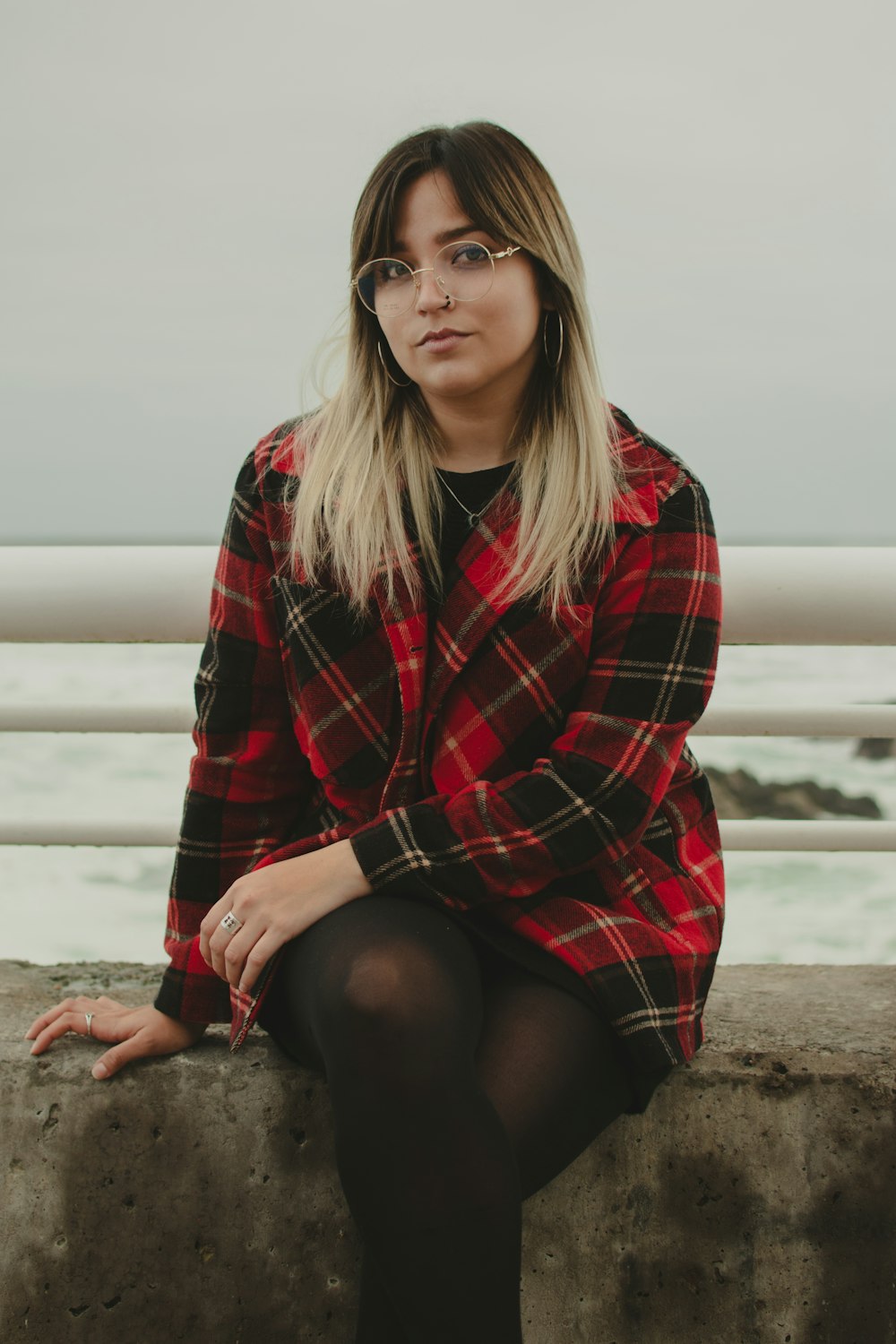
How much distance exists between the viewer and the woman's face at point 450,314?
157 cm

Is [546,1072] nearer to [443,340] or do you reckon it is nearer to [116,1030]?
[116,1030]

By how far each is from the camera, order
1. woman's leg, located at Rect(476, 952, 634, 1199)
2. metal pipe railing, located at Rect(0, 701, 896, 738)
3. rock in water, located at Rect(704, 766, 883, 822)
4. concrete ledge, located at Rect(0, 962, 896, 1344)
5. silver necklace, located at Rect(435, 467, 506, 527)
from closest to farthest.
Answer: woman's leg, located at Rect(476, 952, 634, 1199)
concrete ledge, located at Rect(0, 962, 896, 1344)
silver necklace, located at Rect(435, 467, 506, 527)
metal pipe railing, located at Rect(0, 701, 896, 738)
rock in water, located at Rect(704, 766, 883, 822)

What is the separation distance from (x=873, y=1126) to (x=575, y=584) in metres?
0.81

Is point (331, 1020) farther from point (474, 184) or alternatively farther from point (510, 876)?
point (474, 184)

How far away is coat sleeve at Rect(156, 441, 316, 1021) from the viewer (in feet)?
Answer: 5.29

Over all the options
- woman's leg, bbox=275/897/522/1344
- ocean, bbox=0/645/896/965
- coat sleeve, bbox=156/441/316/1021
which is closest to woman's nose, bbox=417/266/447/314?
coat sleeve, bbox=156/441/316/1021

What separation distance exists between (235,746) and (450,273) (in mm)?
707

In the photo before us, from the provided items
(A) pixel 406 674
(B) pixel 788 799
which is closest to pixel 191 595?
(A) pixel 406 674

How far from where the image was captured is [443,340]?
1.60m

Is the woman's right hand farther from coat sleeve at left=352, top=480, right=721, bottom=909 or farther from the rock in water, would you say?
the rock in water

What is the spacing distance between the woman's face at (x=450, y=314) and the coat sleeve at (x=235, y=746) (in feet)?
1.00

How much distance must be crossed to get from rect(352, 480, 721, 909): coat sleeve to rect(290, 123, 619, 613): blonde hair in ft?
0.29

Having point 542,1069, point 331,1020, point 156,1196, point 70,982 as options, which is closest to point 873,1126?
point 542,1069

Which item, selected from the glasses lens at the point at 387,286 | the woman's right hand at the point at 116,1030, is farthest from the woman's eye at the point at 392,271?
the woman's right hand at the point at 116,1030
